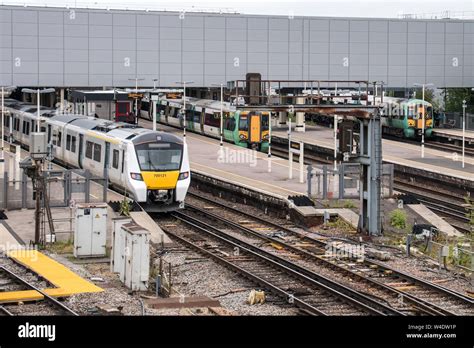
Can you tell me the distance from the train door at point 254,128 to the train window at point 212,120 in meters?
2.92

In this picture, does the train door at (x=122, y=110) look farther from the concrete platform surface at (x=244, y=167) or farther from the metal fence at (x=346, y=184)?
the metal fence at (x=346, y=184)

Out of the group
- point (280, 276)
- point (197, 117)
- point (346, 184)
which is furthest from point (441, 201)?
point (197, 117)

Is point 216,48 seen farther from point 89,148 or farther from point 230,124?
point 89,148

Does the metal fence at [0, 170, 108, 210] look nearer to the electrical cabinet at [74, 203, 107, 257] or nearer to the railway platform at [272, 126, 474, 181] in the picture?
the electrical cabinet at [74, 203, 107, 257]

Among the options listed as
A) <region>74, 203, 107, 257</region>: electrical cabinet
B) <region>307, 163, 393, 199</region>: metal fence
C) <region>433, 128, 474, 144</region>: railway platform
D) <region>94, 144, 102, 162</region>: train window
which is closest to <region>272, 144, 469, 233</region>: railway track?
<region>307, 163, 393, 199</region>: metal fence

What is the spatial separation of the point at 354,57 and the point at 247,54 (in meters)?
6.71

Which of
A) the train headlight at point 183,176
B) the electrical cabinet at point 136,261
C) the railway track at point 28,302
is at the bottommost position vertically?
the railway track at point 28,302

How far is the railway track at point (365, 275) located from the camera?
16.6m

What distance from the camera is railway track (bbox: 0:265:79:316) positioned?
49.4 ft

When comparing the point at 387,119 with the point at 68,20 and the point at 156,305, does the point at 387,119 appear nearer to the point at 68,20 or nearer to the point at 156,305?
the point at 68,20

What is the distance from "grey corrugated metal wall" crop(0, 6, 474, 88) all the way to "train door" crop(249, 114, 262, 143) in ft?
32.9

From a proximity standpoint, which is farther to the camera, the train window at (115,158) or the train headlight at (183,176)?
the train window at (115,158)

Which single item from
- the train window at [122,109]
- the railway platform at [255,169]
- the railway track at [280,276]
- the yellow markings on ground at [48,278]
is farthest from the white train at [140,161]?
the train window at [122,109]
